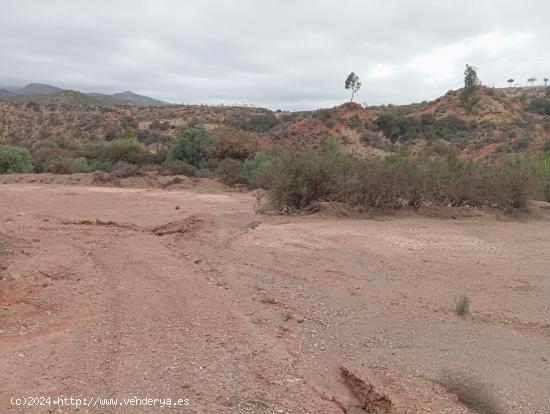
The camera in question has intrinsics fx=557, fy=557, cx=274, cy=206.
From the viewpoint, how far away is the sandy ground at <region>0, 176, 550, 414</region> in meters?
4.84

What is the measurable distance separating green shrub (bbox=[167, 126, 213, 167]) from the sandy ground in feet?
60.3

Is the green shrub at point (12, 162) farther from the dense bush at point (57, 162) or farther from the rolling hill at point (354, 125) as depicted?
the rolling hill at point (354, 125)

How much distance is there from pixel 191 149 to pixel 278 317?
81.6ft

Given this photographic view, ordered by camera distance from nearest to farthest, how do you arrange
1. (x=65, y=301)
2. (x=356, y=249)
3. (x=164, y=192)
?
(x=65, y=301) → (x=356, y=249) → (x=164, y=192)

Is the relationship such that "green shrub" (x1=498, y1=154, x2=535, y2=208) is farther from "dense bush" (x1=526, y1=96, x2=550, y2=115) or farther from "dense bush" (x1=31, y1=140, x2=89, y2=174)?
"dense bush" (x1=526, y1=96, x2=550, y2=115)

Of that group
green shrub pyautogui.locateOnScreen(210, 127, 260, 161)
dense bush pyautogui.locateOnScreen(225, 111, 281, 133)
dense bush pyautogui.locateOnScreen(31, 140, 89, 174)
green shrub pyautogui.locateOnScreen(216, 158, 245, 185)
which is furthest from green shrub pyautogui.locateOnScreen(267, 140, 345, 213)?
dense bush pyautogui.locateOnScreen(225, 111, 281, 133)

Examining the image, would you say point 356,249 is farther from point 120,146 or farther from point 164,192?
point 120,146

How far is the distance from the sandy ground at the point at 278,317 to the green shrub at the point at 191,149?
18.4 meters

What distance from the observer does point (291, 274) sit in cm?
870

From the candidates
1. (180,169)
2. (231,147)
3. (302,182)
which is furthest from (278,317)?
(231,147)

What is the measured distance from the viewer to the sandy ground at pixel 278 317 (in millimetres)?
4844

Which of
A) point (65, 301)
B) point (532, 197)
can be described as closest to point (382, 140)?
point (532, 197)

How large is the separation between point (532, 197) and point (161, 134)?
40327 millimetres

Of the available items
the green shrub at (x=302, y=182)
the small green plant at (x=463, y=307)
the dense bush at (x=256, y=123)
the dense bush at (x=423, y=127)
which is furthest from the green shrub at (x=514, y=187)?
the dense bush at (x=256, y=123)
